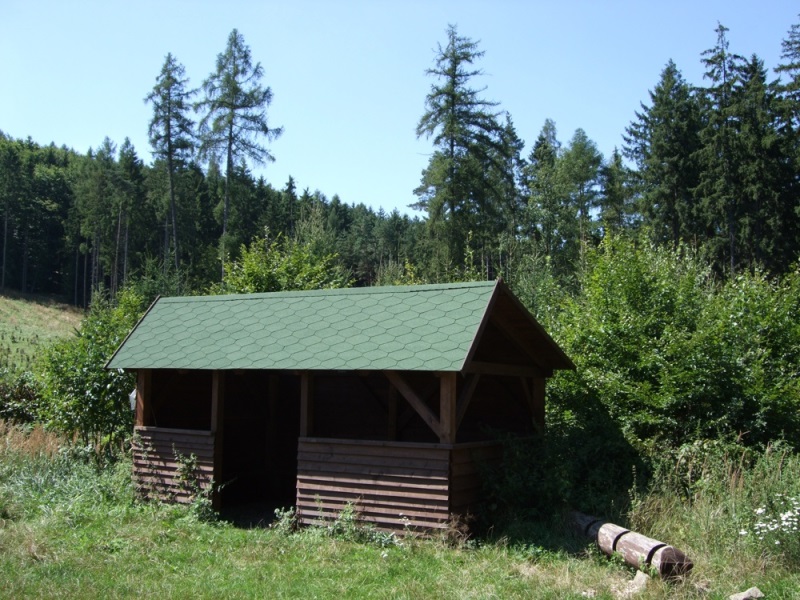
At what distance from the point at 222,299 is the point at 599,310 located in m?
6.19

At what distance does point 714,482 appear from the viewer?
8.49 metres

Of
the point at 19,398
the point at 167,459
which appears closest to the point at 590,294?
the point at 167,459

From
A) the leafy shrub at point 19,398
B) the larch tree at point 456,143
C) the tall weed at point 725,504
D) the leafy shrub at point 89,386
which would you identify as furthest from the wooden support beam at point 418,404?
the larch tree at point 456,143

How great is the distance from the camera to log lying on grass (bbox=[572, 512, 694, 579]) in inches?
256

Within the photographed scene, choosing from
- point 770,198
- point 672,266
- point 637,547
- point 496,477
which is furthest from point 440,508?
point 770,198

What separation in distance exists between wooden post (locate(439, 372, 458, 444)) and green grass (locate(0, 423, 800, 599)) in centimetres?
115

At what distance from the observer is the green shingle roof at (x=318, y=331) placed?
8352mm

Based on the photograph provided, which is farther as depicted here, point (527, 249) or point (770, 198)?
point (527, 249)

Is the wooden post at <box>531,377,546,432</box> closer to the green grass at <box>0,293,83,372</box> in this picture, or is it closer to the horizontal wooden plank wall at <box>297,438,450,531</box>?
the horizontal wooden plank wall at <box>297,438,450,531</box>

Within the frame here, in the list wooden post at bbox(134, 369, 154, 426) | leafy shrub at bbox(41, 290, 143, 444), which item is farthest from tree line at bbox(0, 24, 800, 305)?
wooden post at bbox(134, 369, 154, 426)

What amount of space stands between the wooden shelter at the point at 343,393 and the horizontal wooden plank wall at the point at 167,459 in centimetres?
2

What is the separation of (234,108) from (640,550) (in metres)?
26.7

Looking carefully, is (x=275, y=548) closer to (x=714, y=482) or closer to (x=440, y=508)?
(x=440, y=508)

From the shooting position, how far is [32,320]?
42.8 meters
